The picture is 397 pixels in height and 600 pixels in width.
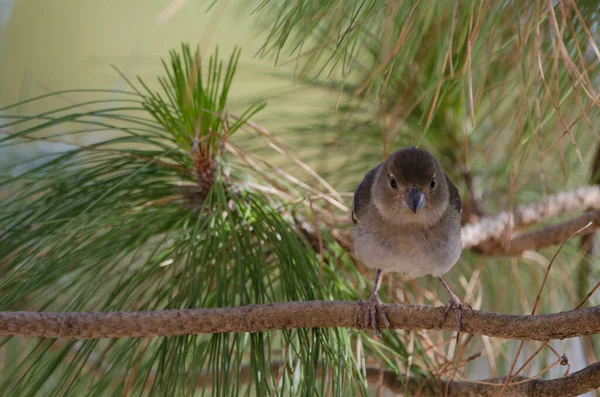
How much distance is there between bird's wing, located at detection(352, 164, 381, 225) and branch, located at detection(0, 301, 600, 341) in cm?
42

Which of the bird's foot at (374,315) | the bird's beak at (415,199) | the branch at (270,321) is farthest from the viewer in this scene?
the bird's beak at (415,199)

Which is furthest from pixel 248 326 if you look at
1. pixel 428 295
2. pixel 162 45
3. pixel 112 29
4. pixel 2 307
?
pixel 112 29

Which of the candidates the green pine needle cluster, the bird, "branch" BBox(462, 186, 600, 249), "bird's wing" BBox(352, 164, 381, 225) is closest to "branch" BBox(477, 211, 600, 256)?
"branch" BBox(462, 186, 600, 249)

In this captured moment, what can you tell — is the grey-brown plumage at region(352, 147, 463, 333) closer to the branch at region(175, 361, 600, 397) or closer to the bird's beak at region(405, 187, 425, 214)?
the bird's beak at region(405, 187, 425, 214)

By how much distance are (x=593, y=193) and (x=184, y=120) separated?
3.15 ft

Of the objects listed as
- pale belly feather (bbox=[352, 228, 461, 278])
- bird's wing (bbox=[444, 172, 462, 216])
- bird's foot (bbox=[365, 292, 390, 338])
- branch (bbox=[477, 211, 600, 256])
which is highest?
bird's wing (bbox=[444, 172, 462, 216])

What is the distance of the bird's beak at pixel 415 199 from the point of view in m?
1.36

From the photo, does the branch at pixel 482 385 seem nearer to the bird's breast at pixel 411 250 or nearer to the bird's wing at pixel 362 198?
the bird's breast at pixel 411 250

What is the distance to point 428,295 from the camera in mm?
1589

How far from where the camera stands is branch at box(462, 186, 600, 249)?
1560 mm

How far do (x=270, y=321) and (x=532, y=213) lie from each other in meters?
0.86

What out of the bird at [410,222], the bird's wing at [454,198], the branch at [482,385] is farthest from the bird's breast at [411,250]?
the branch at [482,385]

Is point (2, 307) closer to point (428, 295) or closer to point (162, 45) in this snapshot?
point (428, 295)

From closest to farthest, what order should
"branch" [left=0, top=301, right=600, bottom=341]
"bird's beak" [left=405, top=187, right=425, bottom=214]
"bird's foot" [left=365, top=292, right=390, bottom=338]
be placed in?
1. "branch" [left=0, top=301, right=600, bottom=341]
2. "bird's foot" [left=365, top=292, right=390, bottom=338]
3. "bird's beak" [left=405, top=187, right=425, bottom=214]
